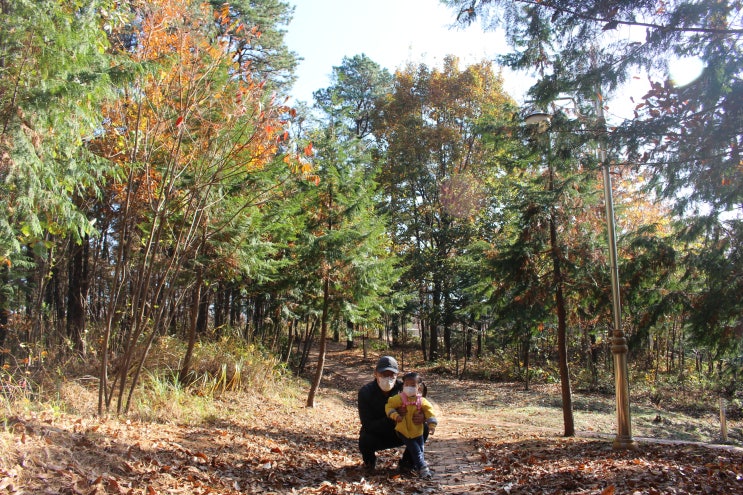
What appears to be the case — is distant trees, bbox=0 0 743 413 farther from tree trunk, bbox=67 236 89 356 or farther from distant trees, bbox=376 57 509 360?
distant trees, bbox=376 57 509 360

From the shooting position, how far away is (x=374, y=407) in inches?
242

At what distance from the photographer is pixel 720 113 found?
19.4 feet

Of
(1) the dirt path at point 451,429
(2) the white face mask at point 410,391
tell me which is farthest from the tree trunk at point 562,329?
(2) the white face mask at point 410,391

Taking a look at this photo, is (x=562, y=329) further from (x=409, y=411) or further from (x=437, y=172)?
(x=437, y=172)

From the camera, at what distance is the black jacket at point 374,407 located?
5.98 metres

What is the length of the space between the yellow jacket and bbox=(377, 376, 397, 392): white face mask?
22 centimetres

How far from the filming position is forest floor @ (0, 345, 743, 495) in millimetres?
4328

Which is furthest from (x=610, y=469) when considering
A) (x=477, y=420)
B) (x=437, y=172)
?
(x=437, y=172)

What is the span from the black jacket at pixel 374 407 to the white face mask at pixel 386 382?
76 millimetres

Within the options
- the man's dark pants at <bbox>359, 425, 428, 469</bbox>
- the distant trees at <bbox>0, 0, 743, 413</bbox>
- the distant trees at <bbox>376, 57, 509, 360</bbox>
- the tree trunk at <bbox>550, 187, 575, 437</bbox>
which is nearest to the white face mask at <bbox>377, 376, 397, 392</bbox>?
the man's dark pants at <bbox>359, 425, 428, 469</bbox>

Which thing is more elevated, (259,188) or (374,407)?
(259,188)

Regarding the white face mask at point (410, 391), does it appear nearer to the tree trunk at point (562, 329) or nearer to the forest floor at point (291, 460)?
the forest floor at point (291, 460)

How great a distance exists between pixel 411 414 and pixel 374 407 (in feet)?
1.74

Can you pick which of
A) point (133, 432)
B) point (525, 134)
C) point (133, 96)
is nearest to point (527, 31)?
point (525, 134)
